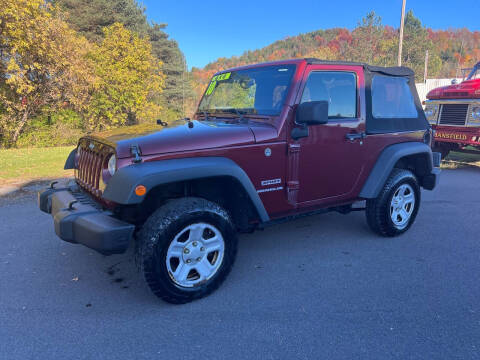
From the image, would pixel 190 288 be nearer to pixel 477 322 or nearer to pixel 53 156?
pixel 477 322

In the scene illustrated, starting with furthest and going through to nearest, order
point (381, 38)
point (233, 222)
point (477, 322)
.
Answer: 1. point (381, 38)
2. point (233, 222)
3. point (477, 322)

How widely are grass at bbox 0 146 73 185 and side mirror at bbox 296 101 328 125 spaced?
5894mm

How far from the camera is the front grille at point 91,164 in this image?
2.91m

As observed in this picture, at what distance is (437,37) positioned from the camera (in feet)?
232

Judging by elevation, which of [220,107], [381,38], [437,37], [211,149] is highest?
[437,37]

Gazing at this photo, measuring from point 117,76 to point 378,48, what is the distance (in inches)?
1409

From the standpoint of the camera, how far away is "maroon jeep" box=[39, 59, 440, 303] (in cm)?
264

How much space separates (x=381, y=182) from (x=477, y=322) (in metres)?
1.67

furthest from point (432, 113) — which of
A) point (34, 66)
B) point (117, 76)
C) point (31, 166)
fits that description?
point (117, 76)

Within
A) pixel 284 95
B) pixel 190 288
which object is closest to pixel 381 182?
pixel 284 95

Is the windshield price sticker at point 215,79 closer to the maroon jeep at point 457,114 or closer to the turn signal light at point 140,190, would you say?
the turn signal light at point 140,190

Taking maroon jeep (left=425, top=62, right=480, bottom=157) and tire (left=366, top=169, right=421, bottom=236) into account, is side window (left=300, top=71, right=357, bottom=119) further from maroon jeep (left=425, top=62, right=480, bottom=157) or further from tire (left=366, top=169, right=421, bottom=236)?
maroon jeep (left=425, top=62, right=480, bottom=157)

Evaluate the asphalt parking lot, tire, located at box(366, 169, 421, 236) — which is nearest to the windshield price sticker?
the asphalt parking lot

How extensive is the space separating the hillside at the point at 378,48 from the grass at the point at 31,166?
2327 cm
